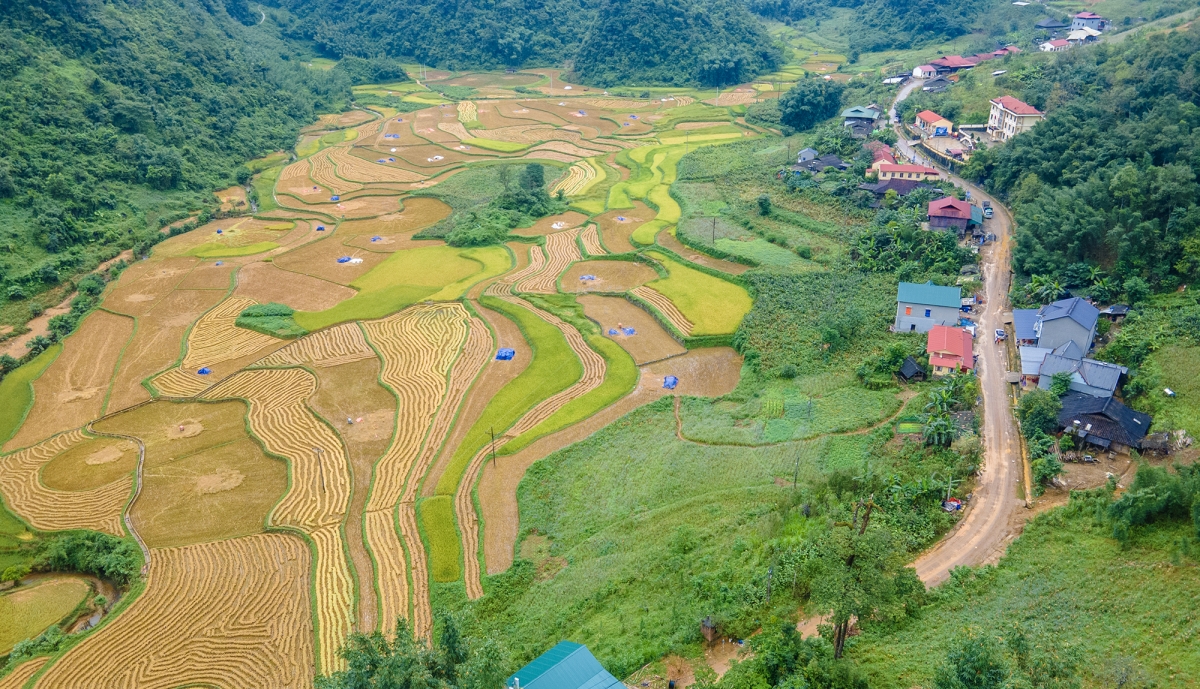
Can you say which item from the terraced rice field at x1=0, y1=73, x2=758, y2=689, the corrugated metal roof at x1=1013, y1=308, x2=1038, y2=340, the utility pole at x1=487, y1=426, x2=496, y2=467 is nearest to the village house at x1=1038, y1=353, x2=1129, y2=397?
the corrugated metal roof at x1=1013, y1=308, x2=1038, y2=340

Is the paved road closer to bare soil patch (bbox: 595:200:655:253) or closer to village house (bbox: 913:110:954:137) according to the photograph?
bare soil patch (bbox: 595:200:655:253)

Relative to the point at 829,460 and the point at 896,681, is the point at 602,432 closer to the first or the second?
the point at 829,460

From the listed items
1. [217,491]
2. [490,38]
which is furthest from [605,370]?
[490,38]

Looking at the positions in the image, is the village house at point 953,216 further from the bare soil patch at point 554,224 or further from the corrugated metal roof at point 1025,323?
the bare soil patch at point 554,224

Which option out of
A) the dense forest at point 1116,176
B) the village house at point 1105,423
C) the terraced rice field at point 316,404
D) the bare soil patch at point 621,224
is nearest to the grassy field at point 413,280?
the terraced rice field at point 316,404

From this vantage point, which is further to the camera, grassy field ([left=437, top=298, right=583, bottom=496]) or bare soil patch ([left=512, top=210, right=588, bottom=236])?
bare soil patch ([left=512, top=210, right=588, bottom=236])

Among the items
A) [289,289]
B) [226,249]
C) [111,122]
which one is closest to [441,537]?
[289,289]
